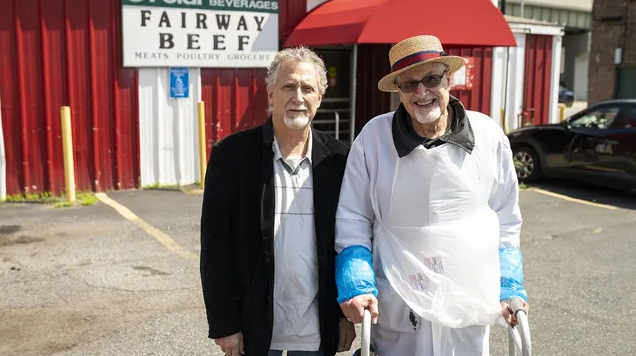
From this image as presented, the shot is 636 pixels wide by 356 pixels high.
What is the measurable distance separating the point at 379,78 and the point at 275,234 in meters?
9.60

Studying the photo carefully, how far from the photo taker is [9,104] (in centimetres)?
841

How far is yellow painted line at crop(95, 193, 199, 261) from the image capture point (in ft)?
20.8

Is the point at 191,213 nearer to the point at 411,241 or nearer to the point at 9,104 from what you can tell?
the point at 9,104

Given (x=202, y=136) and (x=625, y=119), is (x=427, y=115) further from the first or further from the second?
(x=625, y=119)

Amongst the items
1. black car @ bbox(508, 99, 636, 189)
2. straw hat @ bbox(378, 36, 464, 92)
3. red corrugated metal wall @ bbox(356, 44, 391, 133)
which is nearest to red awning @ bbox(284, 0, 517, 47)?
black car @ bbox(508, 99, 636, 189)

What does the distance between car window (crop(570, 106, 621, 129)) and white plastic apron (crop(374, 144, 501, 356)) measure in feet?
26.2

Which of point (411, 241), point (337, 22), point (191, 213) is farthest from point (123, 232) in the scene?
point (411, 241)

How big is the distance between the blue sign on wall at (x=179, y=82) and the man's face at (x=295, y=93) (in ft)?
23.5

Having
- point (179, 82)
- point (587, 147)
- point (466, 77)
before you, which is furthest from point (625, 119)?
point (179, 82)

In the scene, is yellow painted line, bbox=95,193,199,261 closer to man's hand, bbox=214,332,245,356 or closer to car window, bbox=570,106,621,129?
man's hand, bbox=214,332,245,356

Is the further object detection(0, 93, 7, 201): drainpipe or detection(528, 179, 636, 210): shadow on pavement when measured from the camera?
detection(528, 179, 636, 210): shadow on pavement

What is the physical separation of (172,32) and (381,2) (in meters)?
2.98

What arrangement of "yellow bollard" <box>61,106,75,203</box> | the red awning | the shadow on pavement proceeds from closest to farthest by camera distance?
"yellow bollard" <box>61,106,75,203</box> < the red awning < the shadow on pavement

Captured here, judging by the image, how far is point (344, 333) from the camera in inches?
108
